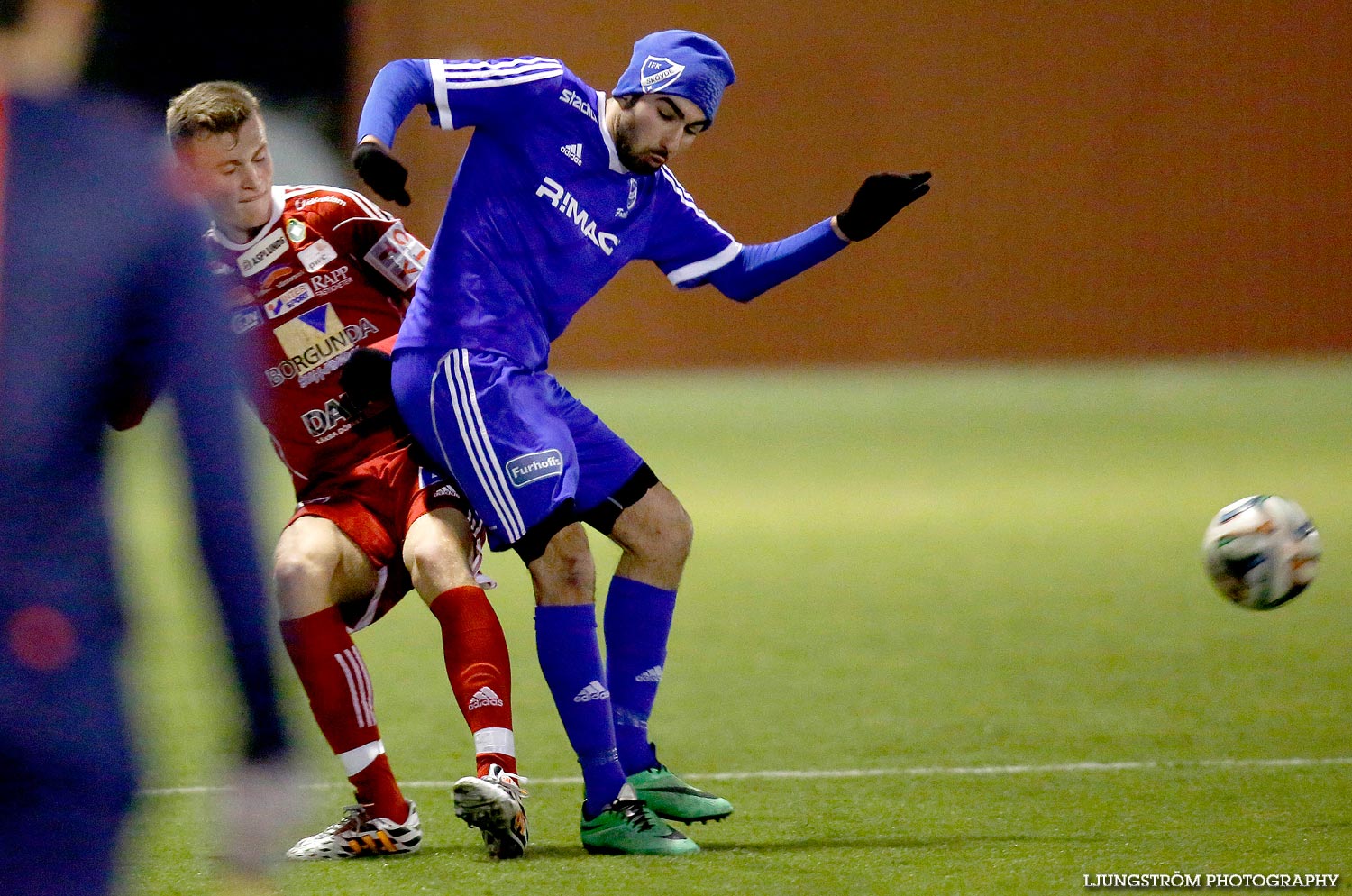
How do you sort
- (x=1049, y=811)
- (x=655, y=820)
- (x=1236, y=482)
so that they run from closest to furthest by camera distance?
(x=655, y=820)
(x=1049, y=811)
(x=1236, y=482)

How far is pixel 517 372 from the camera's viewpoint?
3402 millimetres

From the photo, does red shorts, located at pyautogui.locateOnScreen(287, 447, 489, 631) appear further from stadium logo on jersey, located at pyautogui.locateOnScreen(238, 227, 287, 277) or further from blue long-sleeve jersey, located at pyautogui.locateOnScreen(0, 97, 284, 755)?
blue long-sleeve jersey, located at pyautogui.locateOnScreen(0, 97, 284, 755)

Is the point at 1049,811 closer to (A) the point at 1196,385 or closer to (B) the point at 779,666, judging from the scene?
(B) the point at 779,666

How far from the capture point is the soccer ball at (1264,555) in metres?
3.96

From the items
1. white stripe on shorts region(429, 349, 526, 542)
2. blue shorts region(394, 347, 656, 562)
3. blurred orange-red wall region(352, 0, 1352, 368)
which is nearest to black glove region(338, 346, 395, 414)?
blue shorts region(394, 347, 656, 562)

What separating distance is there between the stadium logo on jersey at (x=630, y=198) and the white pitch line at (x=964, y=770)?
1395 millimetres

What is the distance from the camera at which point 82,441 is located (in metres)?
1.33

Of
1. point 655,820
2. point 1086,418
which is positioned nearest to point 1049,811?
point 655,820

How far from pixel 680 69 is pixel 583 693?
4.24 ft

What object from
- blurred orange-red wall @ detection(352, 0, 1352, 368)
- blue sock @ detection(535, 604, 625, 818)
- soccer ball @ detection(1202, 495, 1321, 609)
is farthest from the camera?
blurred orange-red wall @ detection(352, 0, 1352, 368)

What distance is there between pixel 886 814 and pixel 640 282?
13.7 meters

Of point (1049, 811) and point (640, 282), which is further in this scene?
point (640, 282)

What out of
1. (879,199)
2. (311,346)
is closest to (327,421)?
(311,346)

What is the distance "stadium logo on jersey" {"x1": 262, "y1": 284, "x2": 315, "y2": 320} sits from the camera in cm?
363
